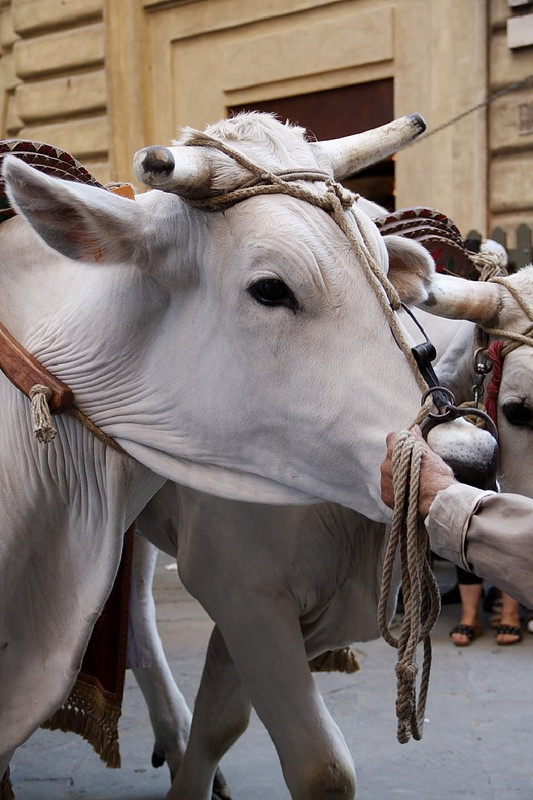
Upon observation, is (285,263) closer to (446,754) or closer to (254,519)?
(254,519)

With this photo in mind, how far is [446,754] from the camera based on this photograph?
3916 mm

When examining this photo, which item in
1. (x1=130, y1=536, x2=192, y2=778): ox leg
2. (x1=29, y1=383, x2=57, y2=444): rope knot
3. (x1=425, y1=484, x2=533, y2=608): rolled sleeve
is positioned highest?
(x1=29, y1=383, x2=57, y2=444): rope knot

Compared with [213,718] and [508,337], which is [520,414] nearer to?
[508,337]

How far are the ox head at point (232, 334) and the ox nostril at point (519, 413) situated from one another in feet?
2.73

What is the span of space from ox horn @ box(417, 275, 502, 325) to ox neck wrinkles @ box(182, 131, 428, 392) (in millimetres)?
706

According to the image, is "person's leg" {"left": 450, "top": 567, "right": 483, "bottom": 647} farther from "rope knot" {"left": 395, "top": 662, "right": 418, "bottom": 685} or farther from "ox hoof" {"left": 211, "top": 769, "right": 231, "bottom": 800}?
"rope knot" {"left": 395, "top": 662, "right": 418, "bottom": 685}

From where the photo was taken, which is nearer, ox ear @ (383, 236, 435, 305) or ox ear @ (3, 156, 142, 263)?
ox ear @ (3, 156, 142, 263)

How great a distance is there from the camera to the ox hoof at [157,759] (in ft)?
12.2

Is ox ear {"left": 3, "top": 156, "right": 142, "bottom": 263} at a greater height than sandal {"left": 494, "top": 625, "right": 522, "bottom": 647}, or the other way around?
ox ear {"left": 3, "top": 156, "right": 142, "bottom": 263}

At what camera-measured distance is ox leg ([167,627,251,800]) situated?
10.3ft

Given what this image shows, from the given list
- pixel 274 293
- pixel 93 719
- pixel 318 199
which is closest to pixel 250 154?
pixel 318 199

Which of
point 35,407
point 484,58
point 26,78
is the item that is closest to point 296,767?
point 35,407

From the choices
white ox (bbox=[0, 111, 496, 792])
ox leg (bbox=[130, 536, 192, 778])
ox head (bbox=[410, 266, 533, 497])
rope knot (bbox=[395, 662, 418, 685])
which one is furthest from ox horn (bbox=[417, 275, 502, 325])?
ox leg (bbox=[130, 536, 192, 778])

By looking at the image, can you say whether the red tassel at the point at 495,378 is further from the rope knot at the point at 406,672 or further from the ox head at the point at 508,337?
the rope knot at the point at 406,672
